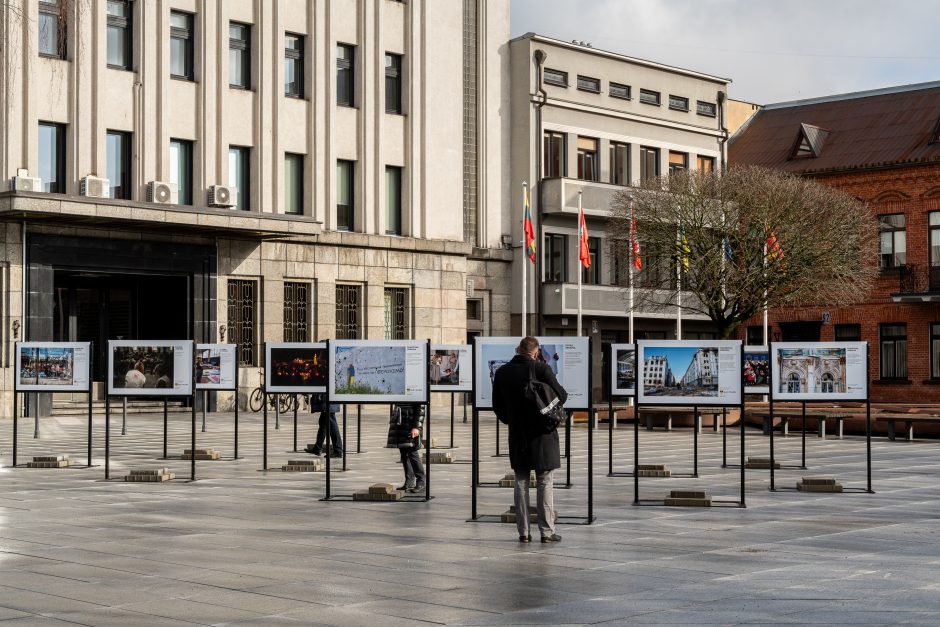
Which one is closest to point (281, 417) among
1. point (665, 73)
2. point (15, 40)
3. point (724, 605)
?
point (15, 40)

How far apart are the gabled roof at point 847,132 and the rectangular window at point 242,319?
28.4 meters

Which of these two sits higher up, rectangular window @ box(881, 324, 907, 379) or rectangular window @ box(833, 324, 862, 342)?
rectangular window @ box(833, 324, 862, 342)

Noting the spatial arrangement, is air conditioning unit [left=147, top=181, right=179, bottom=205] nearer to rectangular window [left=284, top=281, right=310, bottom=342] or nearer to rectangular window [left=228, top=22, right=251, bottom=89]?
rectangular window [left=228, top=22, right=251, bottom=89]

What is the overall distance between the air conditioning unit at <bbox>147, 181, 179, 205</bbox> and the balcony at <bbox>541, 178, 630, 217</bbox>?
17.2 m

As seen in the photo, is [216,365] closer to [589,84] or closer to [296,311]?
[296,311]

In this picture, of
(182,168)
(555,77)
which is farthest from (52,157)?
A: (555,77)

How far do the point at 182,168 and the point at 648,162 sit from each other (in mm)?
22907

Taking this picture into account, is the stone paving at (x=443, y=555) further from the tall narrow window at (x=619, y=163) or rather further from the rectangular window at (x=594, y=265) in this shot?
the tall narrow window at (x=619, y=163)

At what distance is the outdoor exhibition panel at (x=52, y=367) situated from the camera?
2119 centimetres

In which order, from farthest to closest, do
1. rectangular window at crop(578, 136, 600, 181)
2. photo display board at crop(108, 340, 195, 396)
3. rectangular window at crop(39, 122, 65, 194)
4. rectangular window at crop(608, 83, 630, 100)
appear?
rectangular window at crop(608, 83, 630, 100), rectangular window at crop(578, 136, 600, 181), rectangular window at crop(39, 122, 65, 194), photo display board at crop(108, 340, 195, 396)

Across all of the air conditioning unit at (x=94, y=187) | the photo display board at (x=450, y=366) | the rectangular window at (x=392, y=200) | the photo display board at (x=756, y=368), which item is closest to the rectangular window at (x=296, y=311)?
the rectangular window at (x=392, y=200)

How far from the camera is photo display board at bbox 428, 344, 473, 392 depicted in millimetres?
25469

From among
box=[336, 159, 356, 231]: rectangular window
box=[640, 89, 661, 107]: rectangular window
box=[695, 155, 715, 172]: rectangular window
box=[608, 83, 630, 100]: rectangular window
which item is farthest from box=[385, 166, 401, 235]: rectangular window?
box=[695, 155, 715, 172]: rectangular window

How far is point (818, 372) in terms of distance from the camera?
18297 millimetres
